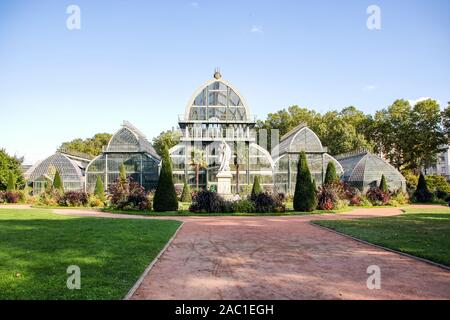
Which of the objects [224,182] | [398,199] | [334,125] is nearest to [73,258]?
[224,182]

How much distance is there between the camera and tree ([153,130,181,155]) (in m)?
69.8

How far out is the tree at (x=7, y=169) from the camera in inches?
1491

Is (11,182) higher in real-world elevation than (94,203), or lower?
higher

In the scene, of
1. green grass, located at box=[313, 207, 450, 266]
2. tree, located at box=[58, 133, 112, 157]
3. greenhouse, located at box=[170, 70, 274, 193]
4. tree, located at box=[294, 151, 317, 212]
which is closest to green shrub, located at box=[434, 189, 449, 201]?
greenhouse, located at box=[170, 70, 274, 193]

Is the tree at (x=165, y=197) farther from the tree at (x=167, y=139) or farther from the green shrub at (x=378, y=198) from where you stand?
the tree at (x=167, y=139)

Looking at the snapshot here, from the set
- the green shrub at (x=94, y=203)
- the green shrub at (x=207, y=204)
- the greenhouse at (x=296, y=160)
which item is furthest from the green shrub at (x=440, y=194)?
the green shrub at (x=94, y=203)

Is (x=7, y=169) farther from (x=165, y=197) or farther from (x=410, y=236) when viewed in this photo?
(x=410, y=236)

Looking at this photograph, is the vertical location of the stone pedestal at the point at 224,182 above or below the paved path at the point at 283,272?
above

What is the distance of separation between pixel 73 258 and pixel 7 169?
3695 centimetres

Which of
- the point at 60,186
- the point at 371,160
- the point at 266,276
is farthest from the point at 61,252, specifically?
the point at 371,160

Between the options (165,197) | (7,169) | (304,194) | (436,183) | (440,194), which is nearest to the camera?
(165,197)

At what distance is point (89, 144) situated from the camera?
256 feet

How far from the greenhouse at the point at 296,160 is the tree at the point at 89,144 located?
4686 centimetres
